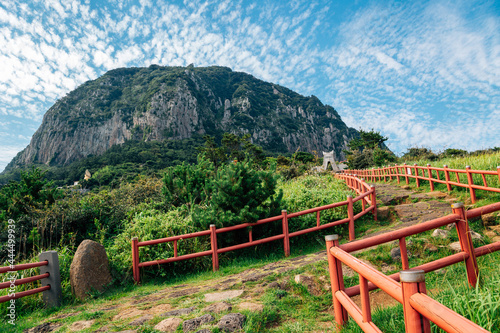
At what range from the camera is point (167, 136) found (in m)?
104

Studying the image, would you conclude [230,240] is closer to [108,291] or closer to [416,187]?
[108,291]

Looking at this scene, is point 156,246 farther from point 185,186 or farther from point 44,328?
point 185,186

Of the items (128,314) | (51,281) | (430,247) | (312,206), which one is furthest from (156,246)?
(430,247)

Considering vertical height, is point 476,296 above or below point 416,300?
below

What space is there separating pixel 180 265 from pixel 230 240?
4.49 feet

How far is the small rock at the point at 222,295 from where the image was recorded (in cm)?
395

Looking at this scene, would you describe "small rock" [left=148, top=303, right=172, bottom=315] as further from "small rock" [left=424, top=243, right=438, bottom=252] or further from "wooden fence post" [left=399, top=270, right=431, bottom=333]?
"small rock" [left=424, top=243, right=438, bottom=252]

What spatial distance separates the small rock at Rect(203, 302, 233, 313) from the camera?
134 inches

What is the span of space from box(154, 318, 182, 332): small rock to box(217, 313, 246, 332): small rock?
0.58 meters

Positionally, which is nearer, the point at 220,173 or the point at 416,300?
the point at 416,300

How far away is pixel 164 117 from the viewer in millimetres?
106250

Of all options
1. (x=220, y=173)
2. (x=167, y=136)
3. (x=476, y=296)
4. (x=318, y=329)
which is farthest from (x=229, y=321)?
(x=167, y=136)

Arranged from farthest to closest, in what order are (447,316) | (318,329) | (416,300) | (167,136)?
(167,136), (318,329), (416,300), (447,316)

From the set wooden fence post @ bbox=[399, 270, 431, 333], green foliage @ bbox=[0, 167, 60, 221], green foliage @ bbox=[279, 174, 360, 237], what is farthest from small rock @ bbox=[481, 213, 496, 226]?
green foliage @ bbox=[0, 167, 60, 221]
